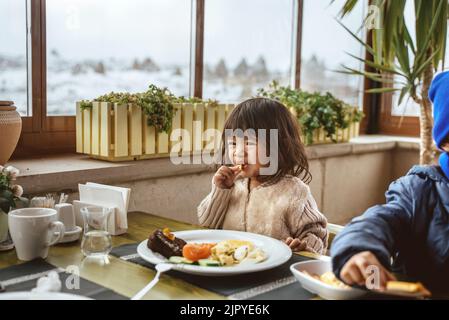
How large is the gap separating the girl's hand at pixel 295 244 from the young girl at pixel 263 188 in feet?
0.32

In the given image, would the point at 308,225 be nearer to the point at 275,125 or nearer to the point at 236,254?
the point at 275,125

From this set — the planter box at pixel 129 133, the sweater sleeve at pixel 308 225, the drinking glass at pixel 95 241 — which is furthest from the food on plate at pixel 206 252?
the planter box at pixel 129 133

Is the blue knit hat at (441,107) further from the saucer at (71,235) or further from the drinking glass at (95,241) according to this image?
the saucer at (71,235)

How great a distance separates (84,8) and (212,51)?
826mm

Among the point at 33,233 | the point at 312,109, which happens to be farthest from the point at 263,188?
the point at 312,109

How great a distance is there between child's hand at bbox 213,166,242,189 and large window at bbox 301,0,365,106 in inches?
73.7

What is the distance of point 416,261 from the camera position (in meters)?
1.25

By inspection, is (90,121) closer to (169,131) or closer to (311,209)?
(169,131)

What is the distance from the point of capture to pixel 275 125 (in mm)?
1805

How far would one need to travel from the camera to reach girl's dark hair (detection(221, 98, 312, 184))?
70.2 inches

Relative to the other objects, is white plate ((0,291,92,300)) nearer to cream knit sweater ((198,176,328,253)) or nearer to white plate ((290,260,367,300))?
white plate ((290,260,367,300))

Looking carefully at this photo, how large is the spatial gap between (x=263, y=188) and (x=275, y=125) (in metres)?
0.21

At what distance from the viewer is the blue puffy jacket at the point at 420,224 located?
120 cm

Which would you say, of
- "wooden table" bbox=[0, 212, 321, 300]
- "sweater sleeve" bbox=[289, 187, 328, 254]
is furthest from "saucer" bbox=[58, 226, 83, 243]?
"sweater sleeve" bbox=[289, 187, 328, 254]
